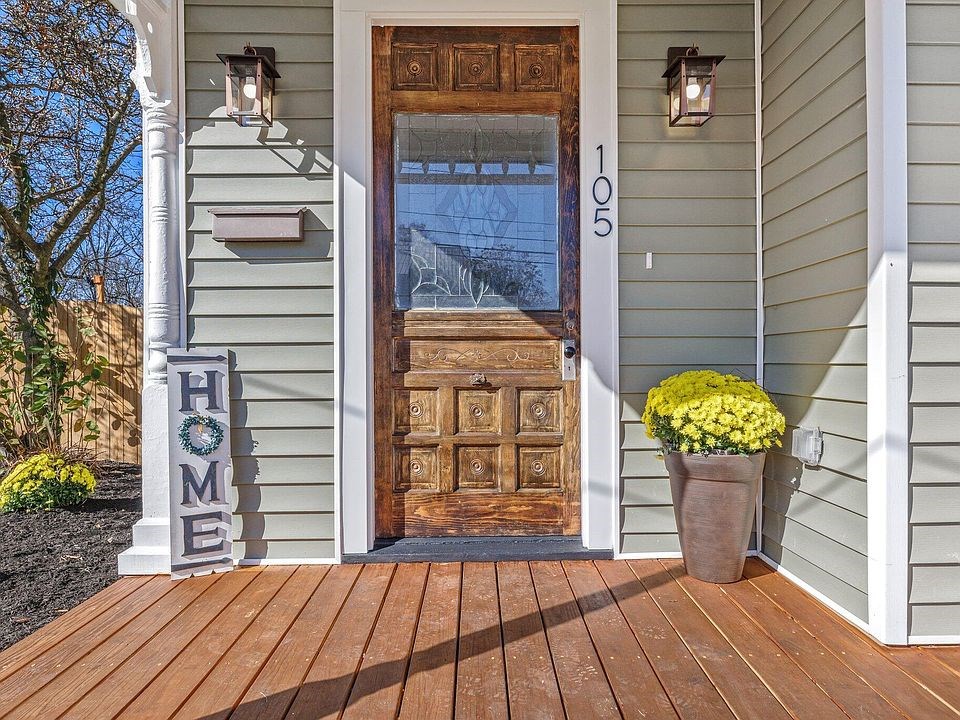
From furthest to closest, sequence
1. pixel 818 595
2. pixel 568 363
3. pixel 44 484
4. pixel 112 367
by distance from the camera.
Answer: pixel 112 367, pixel 44 484, pixel 568 363, pixel 818 595

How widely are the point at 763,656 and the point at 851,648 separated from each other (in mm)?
313

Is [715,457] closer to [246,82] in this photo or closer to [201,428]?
[201,428]

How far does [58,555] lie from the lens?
258cm

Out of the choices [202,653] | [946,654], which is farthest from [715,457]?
[202,653]

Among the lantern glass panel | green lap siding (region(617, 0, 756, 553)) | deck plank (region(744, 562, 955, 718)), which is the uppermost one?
the lantern glass panel

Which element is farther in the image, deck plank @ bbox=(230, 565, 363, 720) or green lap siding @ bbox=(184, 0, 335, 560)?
green lap siding @ bbox=(184, 0, 335, 560)

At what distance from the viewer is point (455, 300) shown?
101 inches

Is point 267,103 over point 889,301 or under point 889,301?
over

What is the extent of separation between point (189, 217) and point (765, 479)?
9.24 ft

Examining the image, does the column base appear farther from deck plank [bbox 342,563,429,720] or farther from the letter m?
deck plank [bbox 342,563,429,720]

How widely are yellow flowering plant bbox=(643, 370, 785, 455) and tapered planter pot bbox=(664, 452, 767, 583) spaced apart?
0.05 m

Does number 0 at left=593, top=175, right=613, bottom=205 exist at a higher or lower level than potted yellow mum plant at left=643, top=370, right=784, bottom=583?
higher

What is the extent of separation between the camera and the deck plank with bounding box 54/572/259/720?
1.46 metres

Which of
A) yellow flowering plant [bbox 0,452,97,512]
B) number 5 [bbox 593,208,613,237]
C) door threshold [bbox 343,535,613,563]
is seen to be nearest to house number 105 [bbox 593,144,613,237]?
number 5 [bbox 593,208,613,237]
